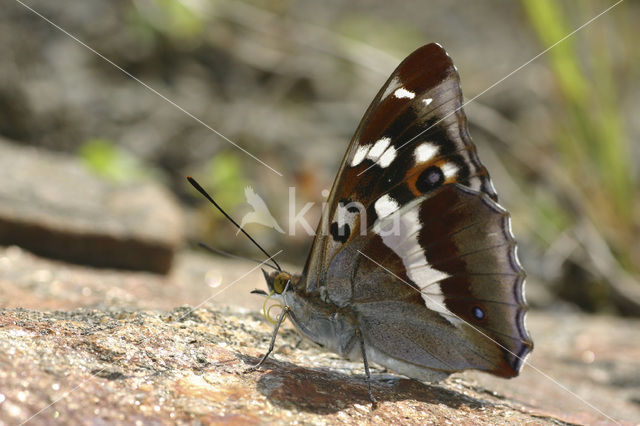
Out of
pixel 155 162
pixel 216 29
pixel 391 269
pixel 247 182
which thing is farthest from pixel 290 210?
pixel 391 269

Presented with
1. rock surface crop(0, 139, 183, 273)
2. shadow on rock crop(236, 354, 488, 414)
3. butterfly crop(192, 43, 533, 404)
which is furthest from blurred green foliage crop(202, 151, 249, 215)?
shadow on rock crop(236, 354, 488, 414)

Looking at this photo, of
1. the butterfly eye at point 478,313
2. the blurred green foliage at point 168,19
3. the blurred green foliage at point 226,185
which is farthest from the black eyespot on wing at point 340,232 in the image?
the blurred green foliage at point 168,19

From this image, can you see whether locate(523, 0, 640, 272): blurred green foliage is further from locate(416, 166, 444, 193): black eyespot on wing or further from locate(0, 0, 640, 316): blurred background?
locate(416, 166, 444, 193): black eyespot on wing

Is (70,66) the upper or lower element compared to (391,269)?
upper

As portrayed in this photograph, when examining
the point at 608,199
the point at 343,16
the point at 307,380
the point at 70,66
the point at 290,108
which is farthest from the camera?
the point at 343,16

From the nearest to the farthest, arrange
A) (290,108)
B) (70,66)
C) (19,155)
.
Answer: (19,155) < (70,66) < (290,108)

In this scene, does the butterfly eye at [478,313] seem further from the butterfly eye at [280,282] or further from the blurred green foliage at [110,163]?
the blurred green foliage at [110,163]

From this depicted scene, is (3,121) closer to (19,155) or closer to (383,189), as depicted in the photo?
(19,155)

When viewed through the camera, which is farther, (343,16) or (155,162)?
(343,16)

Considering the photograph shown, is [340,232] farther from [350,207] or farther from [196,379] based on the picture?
[196,379]
